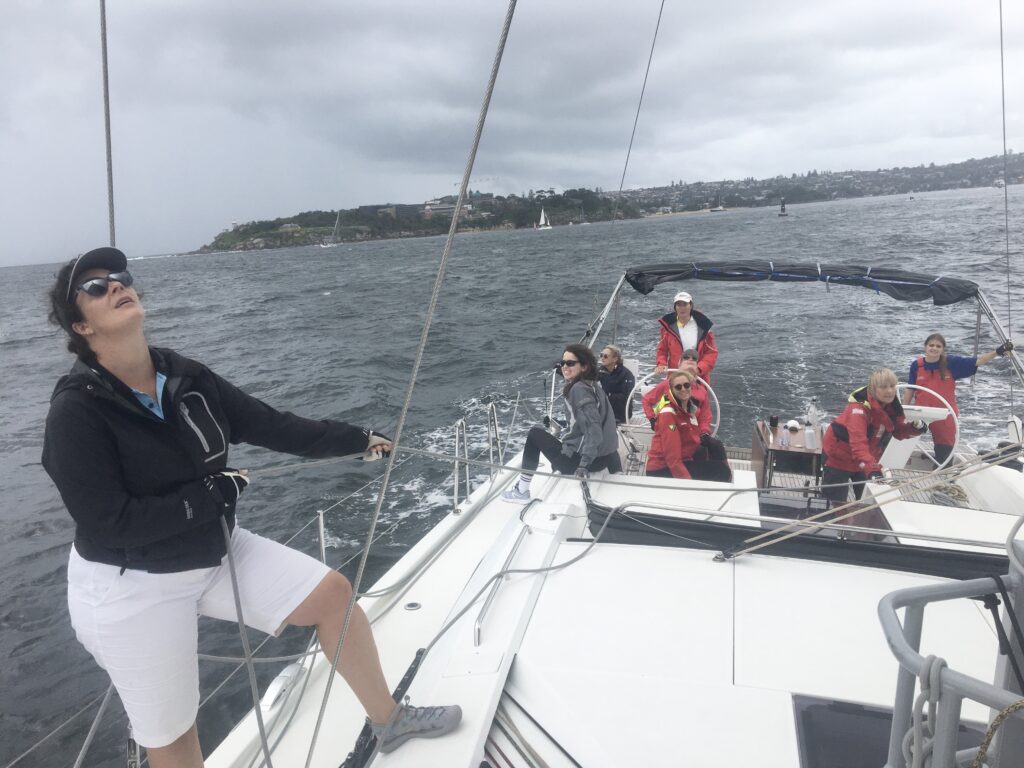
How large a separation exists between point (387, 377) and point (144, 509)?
11466 millimetres

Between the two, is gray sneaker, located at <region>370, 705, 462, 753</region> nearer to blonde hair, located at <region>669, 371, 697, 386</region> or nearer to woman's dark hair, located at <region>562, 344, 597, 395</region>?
woman's dark hair, located at <region>562, 344, 597, 395</region>

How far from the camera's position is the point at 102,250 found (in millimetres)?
1350

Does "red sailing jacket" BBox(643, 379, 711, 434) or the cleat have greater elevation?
"red sailing jacket" BBox(643, 379, 711, 434)

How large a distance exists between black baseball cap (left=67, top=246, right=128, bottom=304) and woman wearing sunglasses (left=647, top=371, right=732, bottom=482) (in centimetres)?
A: 304

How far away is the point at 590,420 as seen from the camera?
3.81 metres

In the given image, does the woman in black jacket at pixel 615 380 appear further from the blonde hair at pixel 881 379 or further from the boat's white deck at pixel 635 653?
the boat's white deck at pixel 635 653

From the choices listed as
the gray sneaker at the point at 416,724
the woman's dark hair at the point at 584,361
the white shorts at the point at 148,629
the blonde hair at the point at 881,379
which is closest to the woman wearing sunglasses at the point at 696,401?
the woman's dark hair at the point at 584,361

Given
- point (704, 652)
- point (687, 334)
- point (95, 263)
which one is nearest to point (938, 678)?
point (704, 652)

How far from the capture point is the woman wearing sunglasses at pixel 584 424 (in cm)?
380

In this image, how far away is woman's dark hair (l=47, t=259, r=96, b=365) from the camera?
1288 millimetres

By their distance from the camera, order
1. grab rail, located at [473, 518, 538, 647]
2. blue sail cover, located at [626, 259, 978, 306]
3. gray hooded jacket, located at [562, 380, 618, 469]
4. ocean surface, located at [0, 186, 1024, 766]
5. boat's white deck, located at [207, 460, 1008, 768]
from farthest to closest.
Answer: blue sail cover, located at [626, 259, 978, 306] < ocean surface, located at [0, 186, 1024, 766] < gray hooded jacket, located at [562, 380, 618, 469] < grab rail, located at [473, 518, 538, 647] < boat's white deck, located at [207, 460, 1008, 768]

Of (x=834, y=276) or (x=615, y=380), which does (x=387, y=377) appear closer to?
(x=615, y=380)

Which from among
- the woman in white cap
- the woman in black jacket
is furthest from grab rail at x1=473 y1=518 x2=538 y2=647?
the woman in white cap

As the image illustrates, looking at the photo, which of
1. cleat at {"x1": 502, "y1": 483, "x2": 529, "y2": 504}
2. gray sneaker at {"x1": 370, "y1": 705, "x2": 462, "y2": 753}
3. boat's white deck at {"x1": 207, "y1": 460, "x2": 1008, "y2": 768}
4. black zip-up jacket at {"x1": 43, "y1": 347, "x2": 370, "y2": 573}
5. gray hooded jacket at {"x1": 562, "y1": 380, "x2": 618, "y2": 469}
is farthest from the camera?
gray hooded jacket at {"x1": 562, "y1": 380, "x2": 618, "y2": 469}
